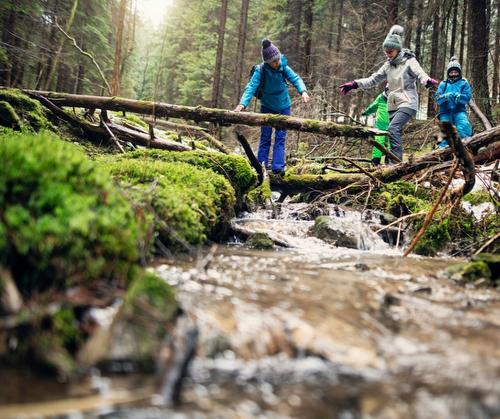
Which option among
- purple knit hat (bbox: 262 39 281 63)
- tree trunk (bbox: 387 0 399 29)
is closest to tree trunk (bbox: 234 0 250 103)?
tree trunk (bbox: 387 0 399 29)

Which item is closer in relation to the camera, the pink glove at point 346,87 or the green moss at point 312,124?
the green moss at point 312,124

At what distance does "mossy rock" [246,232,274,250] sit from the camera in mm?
4625

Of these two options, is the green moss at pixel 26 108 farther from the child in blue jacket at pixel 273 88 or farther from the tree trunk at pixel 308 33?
the tree trunk at pixel 308 33

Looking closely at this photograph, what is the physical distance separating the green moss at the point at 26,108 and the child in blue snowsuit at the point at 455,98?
8.41m

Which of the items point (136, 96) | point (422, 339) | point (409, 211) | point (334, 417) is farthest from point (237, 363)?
point (136, 96)

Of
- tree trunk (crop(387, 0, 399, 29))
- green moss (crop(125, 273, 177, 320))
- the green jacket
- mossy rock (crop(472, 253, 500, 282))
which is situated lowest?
green moss (crop(125, 273, 177, 320))

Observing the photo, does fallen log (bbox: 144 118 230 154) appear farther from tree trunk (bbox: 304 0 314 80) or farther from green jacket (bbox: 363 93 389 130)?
tree trunk (bbox: 304 0 314 80)

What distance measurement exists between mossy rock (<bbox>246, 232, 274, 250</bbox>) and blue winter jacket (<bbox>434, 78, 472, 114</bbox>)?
621cm

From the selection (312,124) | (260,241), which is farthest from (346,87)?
(260,241)

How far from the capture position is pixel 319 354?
1742mm

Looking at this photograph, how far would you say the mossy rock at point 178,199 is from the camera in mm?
3428

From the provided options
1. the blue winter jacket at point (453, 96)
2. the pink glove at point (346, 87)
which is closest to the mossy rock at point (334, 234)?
the pink glove at point (346, 87)

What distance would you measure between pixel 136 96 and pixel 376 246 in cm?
4285

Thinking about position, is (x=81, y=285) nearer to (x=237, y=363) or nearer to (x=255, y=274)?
(x=237, y=363)
